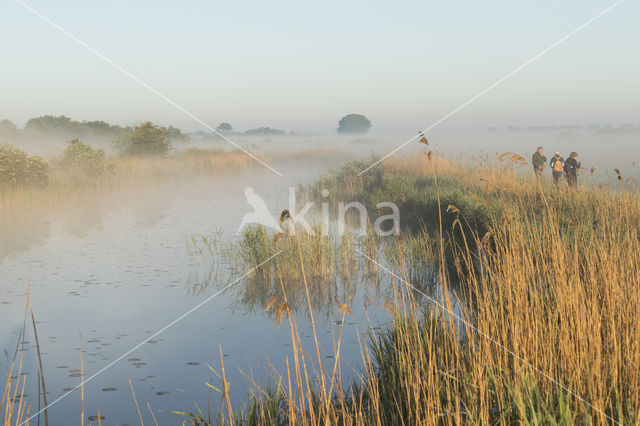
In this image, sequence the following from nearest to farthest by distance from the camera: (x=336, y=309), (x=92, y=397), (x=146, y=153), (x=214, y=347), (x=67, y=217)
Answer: (x=92, y=397) → (x=214, y=347) → (x=336, y=309) → (x=67, y=217) → (x=146, y=153)

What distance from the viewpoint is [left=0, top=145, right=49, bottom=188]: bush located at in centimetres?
2103

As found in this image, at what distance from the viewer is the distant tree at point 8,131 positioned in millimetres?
51594

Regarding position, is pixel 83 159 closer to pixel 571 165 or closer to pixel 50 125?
pixel 571 165

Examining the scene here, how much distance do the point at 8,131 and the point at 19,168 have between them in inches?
1447

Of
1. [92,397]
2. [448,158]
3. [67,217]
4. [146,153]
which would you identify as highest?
[146,153]

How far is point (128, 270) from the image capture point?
11211 millimetres

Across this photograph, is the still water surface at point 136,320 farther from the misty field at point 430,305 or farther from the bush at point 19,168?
the bush at point 19,168

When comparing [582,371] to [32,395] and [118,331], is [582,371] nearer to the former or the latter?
[32,395]

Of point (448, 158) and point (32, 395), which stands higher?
point (448, 158)

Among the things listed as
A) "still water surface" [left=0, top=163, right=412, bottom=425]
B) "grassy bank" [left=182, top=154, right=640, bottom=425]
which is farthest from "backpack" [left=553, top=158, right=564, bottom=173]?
"grassy bank" [left=182, top=154, right=640, bottom=425]

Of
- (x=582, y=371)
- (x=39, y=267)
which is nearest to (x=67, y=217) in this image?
(x=39, y=267)

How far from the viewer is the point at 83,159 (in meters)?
25.4

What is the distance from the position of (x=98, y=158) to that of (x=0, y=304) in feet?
58.9

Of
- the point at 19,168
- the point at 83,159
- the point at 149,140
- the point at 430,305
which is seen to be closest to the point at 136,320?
the point at 430,305
